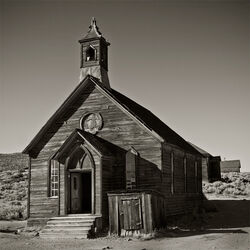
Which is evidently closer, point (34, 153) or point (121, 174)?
point (121, 174)

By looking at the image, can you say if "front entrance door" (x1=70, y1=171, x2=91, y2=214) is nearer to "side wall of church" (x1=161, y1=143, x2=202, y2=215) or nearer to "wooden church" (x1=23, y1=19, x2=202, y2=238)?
"wooden church" (x1=23, y1=19, x2=202, y2=238)

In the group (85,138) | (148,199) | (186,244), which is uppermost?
(85,138)

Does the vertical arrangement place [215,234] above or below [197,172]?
below

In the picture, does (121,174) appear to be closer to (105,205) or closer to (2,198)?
(105,205)

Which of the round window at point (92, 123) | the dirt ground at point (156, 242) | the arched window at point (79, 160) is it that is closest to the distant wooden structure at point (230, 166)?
the dirt ground at point (156, 242)

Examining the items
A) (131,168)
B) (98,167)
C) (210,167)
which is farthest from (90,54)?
(210,167)

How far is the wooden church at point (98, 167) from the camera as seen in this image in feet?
57.8

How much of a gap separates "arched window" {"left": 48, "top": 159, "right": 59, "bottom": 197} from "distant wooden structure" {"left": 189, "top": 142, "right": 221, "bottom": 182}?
27.9m

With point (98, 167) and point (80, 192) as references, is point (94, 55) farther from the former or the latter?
point (80, 192)

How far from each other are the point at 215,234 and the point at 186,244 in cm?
260

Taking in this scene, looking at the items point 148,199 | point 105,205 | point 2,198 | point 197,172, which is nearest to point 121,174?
point 105,205

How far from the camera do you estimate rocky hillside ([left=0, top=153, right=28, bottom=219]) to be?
94.2ft

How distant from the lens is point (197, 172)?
28.5 m

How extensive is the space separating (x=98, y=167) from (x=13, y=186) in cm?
2754
